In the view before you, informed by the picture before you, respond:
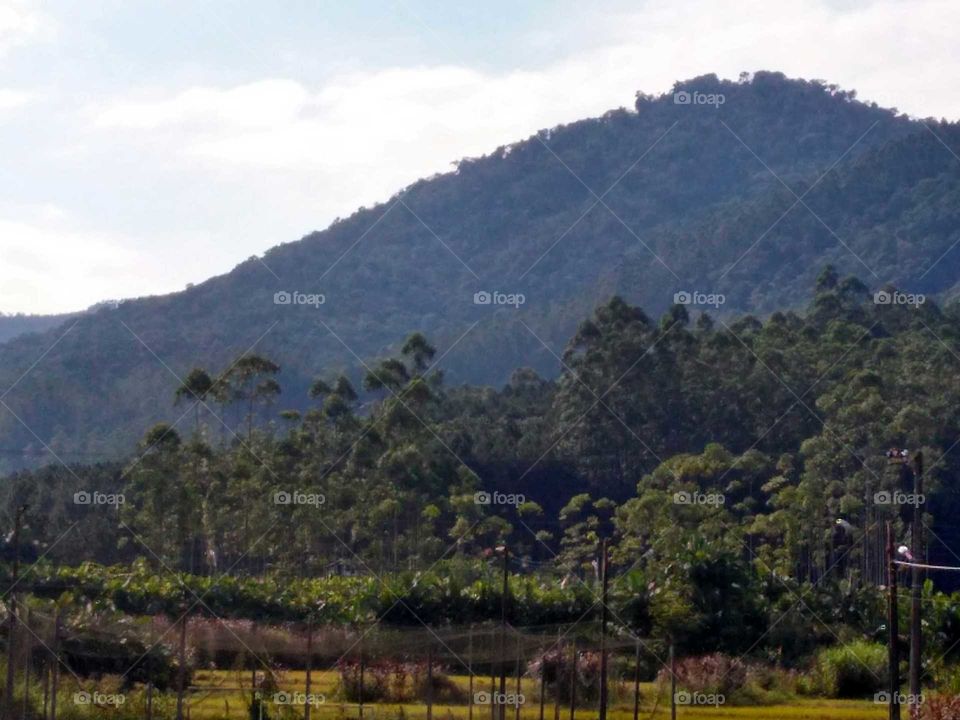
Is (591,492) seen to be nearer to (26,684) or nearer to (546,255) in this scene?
(26,684)

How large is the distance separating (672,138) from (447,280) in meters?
46.8

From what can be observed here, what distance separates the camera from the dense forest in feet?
123

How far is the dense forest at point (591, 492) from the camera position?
123 feet

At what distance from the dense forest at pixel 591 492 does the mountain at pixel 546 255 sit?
895 centimetres

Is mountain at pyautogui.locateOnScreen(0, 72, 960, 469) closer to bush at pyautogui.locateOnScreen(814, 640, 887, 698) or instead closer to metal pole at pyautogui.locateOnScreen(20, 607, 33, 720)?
bush at pyautogui.locateOnScreen(814, 640, 887, 698)

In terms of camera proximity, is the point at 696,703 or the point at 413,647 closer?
the point at 413,647

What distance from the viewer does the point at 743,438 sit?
211 feet

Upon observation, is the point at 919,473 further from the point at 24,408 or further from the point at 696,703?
the point at 24,408

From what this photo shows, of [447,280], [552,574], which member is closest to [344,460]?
[552,574]

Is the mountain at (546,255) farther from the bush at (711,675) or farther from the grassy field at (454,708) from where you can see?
the grassy field at (454,708)

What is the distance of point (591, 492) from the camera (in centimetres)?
6347

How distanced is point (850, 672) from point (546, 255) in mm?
103528

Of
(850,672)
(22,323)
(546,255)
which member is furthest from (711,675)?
(22,323)

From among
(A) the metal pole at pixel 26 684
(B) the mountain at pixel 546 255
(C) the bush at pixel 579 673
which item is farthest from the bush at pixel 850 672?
(B) the mountain at pixel 546 255
